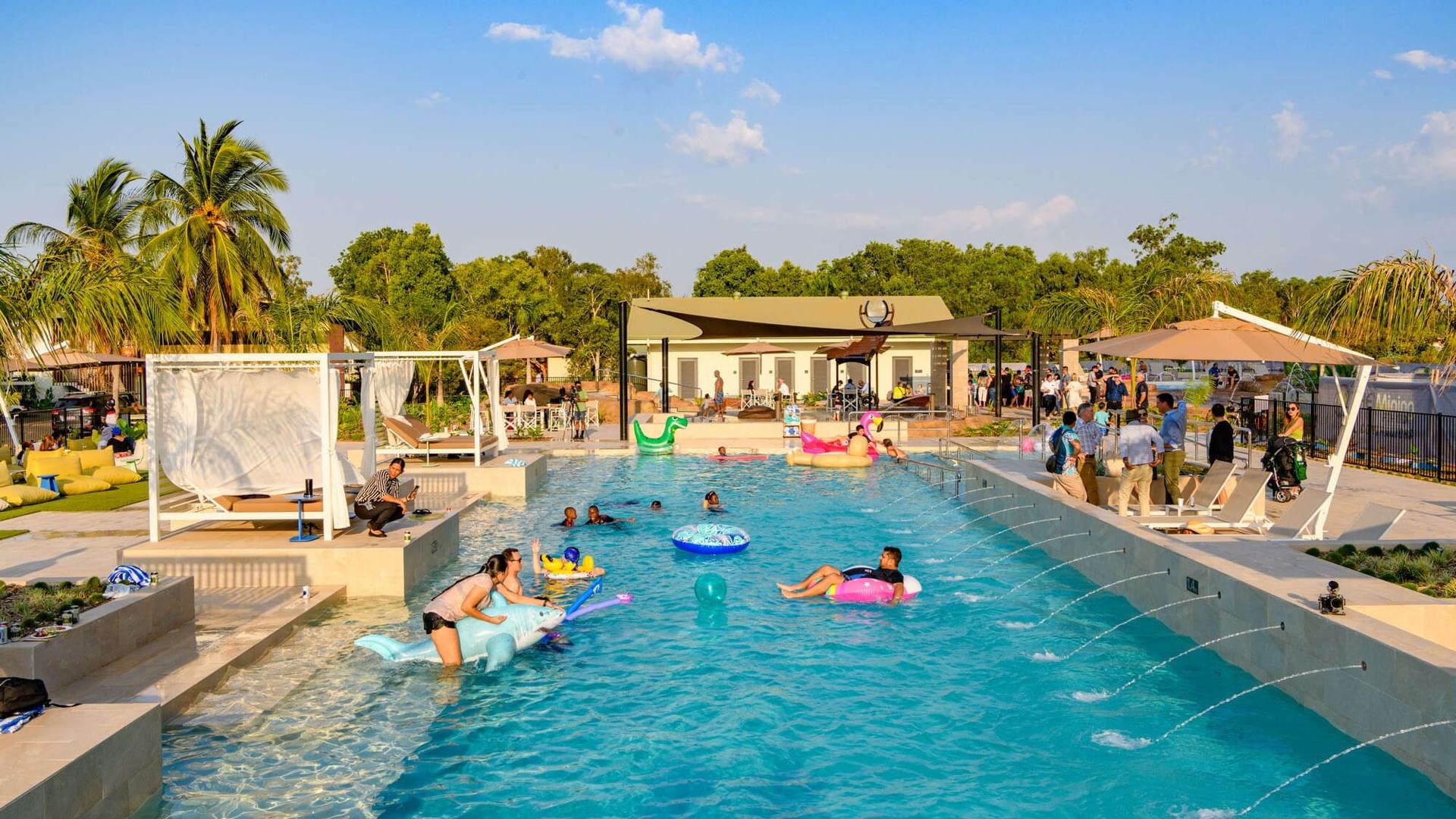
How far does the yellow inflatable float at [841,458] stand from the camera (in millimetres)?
21828

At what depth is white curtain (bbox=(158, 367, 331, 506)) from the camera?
1123cm

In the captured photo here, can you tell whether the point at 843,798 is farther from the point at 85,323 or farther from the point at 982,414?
the point at 982,414

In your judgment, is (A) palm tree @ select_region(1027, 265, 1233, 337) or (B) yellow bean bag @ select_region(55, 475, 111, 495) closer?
(B) yellow bean bag @ select_region(55, 475, 111, 495)

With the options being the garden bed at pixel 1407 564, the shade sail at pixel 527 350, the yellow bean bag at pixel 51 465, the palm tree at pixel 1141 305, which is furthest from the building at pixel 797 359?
the garden bed at pixel 1407 564

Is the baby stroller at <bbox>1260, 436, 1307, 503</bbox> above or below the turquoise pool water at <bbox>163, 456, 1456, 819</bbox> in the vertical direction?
above

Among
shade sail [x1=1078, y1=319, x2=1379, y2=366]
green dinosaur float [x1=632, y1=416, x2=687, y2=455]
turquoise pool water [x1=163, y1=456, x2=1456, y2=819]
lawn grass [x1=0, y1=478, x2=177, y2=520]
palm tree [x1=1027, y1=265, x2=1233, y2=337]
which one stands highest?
palm tree [x1=1027, y1=265, x2=1233, y2=337]

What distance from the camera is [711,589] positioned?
36.1 ft

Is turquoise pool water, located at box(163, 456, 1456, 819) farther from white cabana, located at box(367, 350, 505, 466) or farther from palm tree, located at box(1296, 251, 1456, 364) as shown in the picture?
white cabana, located at box(367, 350, 505, 466)

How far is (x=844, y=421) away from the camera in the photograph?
88.4 feet

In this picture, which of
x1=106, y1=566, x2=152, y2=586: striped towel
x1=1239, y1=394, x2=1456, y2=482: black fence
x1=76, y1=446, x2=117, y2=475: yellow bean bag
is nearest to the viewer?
x1=106, y1=566, x2=152, y2=586: striped towel

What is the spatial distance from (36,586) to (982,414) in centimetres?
2586

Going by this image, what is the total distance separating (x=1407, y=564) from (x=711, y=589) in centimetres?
641

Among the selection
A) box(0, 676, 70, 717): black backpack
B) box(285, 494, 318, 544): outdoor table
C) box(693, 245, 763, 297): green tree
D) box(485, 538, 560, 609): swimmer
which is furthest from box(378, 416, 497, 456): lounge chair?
box(693, 245, 763, 297): green tree

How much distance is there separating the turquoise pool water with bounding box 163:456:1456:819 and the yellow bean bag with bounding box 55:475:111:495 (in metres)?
9.97
